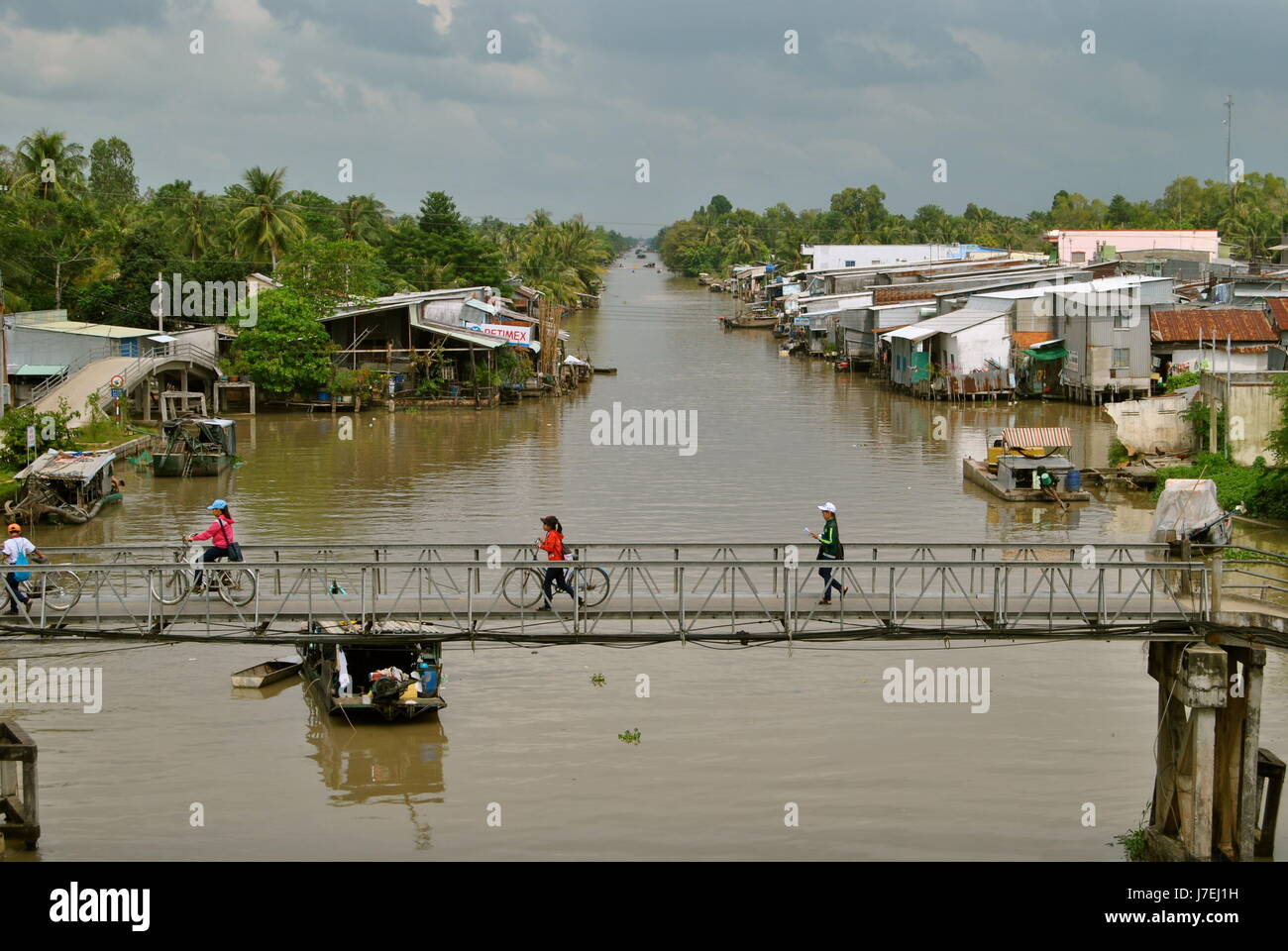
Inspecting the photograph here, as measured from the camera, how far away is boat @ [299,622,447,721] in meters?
20.8

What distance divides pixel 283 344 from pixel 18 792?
3863 cm

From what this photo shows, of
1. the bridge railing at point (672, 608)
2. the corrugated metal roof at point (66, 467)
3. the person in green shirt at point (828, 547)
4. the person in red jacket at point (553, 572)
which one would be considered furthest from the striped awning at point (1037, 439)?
the corrugated metal roof at point (66, 467)

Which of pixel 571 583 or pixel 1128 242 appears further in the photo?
pixel 1128 242

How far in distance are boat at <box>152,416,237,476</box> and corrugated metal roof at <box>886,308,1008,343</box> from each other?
30.5m

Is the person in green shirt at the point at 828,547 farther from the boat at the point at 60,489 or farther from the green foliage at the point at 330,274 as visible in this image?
the green foliage at the point at 330,274

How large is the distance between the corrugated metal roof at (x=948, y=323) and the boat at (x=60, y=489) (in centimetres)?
3605

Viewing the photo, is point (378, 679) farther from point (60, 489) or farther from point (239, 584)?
point (60, 489)

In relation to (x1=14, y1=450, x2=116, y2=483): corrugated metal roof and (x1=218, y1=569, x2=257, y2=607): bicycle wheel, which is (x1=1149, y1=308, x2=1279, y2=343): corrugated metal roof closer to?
(x1=14, y1=450, x2=116, y2=483): corrugated metal roof

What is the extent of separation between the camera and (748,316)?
108m

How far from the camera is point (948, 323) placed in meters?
62.7

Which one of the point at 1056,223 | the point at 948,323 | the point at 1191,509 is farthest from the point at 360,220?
the point at 1056,223

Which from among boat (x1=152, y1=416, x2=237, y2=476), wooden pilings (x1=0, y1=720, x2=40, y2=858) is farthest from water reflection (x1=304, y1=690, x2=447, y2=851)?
boat (x1=152, y1=416, x2=237, y2=476)

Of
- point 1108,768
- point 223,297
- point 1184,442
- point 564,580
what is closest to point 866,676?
point 1108,768

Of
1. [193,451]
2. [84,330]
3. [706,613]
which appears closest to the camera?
[706,613]
